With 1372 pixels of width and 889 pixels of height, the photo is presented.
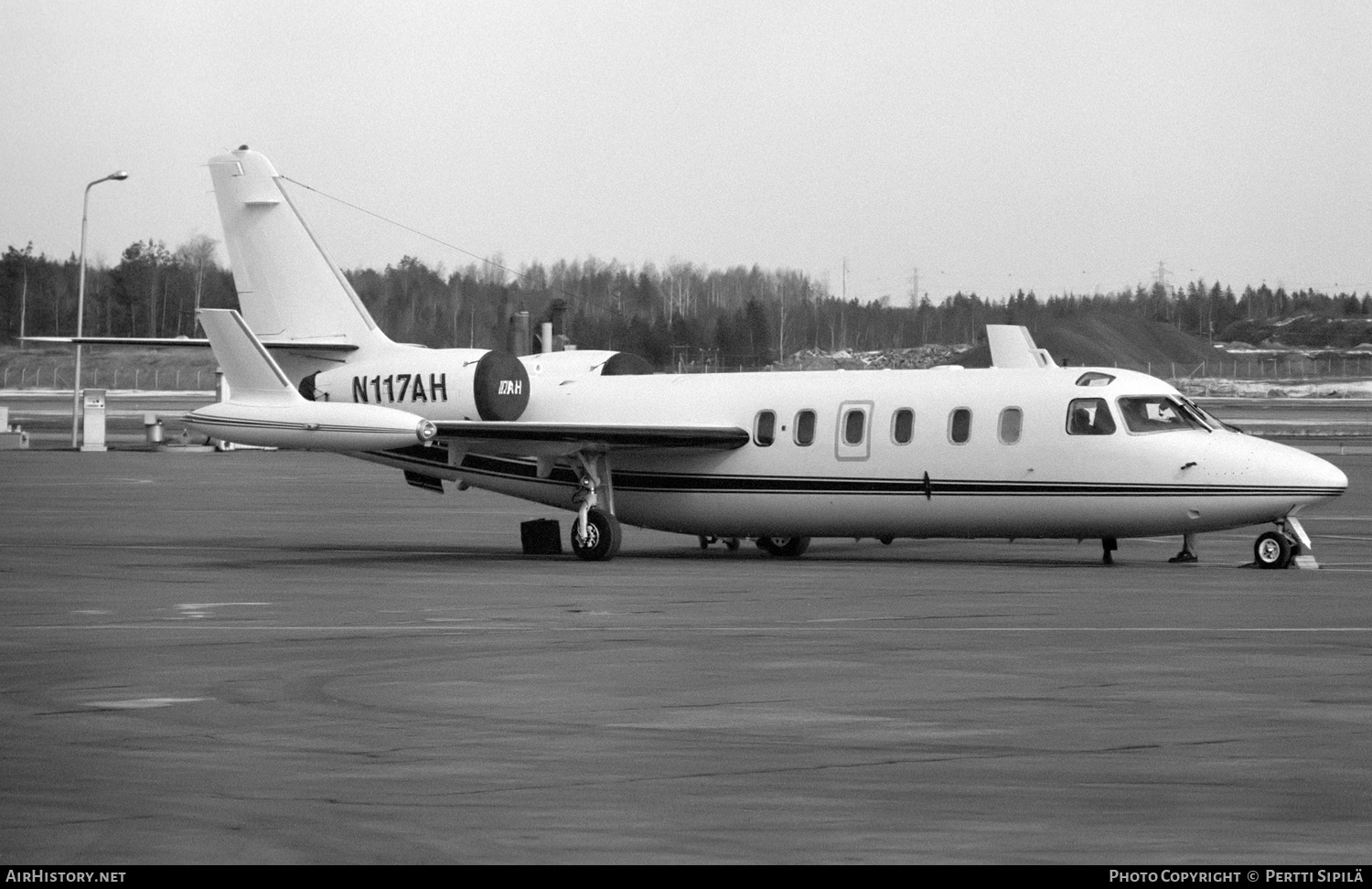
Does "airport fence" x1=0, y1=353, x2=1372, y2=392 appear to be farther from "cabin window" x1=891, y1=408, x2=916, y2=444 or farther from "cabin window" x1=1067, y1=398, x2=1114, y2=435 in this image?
"cabin window" x1=1067, y1=398, x2=1114, y2=435

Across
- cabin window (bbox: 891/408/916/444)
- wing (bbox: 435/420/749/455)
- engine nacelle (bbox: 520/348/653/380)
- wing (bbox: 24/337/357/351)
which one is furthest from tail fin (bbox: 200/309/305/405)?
cabin window (bbox: 891/408/916/444)

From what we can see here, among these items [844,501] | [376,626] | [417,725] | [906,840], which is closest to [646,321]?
[844,501]

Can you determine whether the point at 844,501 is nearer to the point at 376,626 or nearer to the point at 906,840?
the point at 376,626

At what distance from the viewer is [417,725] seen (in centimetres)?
1178

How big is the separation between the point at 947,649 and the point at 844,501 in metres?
10.9

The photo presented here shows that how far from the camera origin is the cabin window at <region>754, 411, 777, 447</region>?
1084 inches

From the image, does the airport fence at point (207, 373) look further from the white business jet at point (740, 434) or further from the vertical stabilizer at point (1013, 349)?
the white business jet at point (740, 434)

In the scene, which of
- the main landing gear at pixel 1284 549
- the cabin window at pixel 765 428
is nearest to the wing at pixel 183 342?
the cabin window at pixel 765 428

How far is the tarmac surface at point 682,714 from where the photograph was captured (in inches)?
337

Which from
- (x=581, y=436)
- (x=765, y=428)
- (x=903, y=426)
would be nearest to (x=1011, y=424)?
(x=903, y=426)

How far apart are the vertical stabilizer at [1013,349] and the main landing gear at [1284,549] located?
7051 mm

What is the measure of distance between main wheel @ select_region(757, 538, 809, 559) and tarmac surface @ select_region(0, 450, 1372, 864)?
3.77 meters

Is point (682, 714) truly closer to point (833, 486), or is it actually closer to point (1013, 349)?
point (833, 486)

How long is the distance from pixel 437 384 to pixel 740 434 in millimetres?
5023
